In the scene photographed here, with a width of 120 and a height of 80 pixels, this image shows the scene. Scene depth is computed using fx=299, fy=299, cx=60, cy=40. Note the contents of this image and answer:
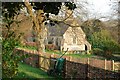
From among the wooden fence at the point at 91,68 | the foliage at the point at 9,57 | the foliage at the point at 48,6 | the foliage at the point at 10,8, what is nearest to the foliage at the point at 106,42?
the wooden fence at the point at 91,68

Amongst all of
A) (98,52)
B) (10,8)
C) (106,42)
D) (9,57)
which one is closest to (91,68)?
(9,57)

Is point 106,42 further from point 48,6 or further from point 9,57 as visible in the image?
point 48,6

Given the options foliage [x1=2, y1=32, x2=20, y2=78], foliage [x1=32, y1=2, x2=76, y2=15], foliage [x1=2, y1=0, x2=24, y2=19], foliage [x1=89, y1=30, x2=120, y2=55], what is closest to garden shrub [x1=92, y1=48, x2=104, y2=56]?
foliage [x1=89, y1=30, x2=120, y2=55]

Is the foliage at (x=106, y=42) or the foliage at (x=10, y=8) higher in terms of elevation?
the foliage at (x=10, y=8)

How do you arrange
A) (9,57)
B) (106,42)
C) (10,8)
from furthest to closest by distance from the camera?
(106,42), (9,57), (10,8)

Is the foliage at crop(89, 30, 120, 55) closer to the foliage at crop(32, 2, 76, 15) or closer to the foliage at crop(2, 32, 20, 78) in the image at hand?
the foliage at crop(2, 32, 20, 78)

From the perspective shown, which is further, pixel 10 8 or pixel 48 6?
pixel 10 8

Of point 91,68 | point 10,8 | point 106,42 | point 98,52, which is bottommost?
point 98,52

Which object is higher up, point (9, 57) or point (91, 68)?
point (9, 57)

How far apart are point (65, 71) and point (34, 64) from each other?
8767mm

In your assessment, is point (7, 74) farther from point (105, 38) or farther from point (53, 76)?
point (105, 38)

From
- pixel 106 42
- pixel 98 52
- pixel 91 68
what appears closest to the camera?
pixel 91 68

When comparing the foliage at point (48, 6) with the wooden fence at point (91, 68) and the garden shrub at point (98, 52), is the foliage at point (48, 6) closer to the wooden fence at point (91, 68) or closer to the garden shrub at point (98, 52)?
the wooden fence at point (91, 68)

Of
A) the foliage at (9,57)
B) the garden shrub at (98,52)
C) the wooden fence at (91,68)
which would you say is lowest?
the garden shrub at (98,52)
